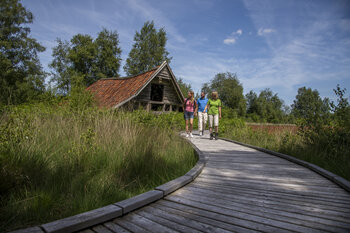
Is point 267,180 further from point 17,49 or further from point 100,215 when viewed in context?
point 17,49

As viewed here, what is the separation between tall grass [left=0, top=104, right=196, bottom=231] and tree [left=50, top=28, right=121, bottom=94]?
30.6 meters

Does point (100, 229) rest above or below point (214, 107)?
below

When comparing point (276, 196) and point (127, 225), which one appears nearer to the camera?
point (127, 225)

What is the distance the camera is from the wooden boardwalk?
2021 mm

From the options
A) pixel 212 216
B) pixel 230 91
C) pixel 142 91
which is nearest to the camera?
pixel 212 216

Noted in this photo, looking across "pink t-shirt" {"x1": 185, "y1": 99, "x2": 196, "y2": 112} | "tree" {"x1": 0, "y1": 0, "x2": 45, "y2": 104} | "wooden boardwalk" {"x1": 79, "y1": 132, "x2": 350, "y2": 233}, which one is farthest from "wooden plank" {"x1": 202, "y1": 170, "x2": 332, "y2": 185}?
"tree" {"x1": 0, "y1": 0, "x2": 45, "y2": 104}

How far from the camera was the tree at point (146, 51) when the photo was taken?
34781 mm

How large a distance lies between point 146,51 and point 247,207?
3449cm

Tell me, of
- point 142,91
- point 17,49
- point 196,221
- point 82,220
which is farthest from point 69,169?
point 17,49

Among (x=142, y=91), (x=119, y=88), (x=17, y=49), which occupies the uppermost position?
(x=17, y=49)

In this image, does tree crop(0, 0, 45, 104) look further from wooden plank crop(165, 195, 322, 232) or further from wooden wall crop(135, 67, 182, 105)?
wooden plank crop(165, 195, 322, 232)

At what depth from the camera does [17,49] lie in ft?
93.2

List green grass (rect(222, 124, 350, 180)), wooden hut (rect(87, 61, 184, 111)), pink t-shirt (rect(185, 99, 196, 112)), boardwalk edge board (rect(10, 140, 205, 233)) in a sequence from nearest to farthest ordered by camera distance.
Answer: boardwalk edge board (rect(10, 140, 205, 233)), green grass (rect(222, 124, 350, 180)), pink t-shirt (rect(185, 99, 196, 112)), wooden hut (rect(87, 61, 184, 111))

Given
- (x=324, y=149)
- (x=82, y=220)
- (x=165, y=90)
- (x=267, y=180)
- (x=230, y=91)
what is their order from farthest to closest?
(x=230, y=91) → (x=165, y=90) → (x=324, y=149) → (x=267, y=180) → (x=82, y=220)
